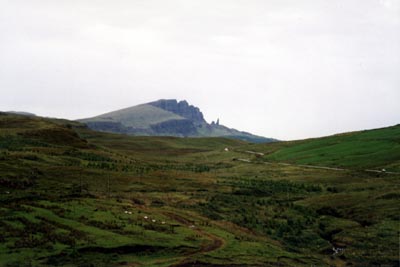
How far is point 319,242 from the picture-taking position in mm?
63219

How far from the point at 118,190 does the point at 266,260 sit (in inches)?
1777

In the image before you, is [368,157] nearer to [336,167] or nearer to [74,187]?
[336,167]

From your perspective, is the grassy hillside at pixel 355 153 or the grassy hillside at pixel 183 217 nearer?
the grassy hillside at pixel 183 217

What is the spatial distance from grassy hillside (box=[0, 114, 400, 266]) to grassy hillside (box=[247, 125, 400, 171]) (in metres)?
15.4

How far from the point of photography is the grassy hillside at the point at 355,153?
129 meters

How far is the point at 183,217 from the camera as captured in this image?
2689 inches

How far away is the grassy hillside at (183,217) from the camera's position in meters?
48.5

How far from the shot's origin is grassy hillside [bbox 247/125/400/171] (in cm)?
12938

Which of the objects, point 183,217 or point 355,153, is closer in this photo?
point 183,217

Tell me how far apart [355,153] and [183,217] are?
98.3 meters

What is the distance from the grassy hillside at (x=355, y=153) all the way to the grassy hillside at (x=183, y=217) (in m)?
15.4

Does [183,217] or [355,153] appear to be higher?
[355,153]

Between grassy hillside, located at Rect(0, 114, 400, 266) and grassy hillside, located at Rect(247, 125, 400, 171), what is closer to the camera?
grassy hillside, located at Rect(0, 114, 400, 266)

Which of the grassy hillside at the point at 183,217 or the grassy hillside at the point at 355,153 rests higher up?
the grassy hillside at the point at 355,153
